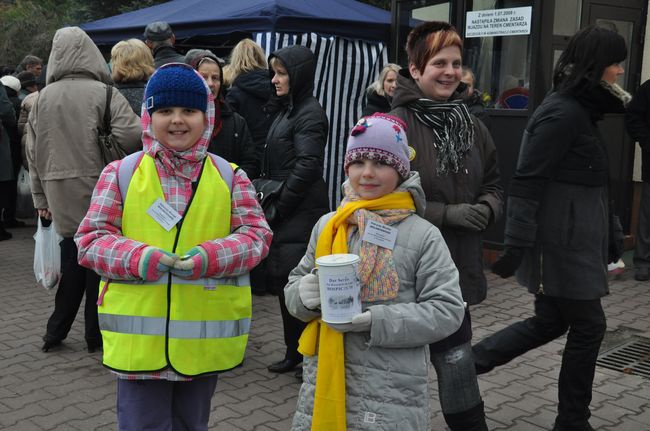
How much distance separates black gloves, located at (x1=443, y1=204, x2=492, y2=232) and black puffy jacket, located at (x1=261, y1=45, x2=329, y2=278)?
1.37 m

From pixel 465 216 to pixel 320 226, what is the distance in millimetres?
863

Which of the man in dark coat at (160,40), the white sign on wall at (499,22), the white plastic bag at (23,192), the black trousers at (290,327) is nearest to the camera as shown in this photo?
the black trousers at (290,327)

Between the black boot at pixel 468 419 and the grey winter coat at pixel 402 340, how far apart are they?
0.74 meters

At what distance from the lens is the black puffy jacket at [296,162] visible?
4.59 meters

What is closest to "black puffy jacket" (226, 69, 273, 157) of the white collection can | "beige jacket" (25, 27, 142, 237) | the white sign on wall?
"beige jacket" (25, 27, 142, 237)

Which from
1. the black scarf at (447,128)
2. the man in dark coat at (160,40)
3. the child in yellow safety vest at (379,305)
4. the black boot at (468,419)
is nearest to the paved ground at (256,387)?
the black boot at (468,419)

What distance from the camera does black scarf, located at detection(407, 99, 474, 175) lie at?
11.1 ft

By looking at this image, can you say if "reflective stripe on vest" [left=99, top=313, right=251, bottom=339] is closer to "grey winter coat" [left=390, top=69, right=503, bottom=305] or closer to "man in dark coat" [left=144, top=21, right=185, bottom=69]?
"grey winter coat" [left=390, top=69, right=503, bottom=305]

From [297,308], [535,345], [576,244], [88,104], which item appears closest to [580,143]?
[576,244]

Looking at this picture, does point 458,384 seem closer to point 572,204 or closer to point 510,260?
point 510,260

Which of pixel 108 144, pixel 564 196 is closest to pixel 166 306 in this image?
pixel 564 196

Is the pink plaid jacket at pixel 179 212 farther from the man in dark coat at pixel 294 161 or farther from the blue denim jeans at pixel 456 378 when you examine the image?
the man in dark coat at pixel 294 161

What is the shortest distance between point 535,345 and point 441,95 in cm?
149

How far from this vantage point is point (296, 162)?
4621 mm
